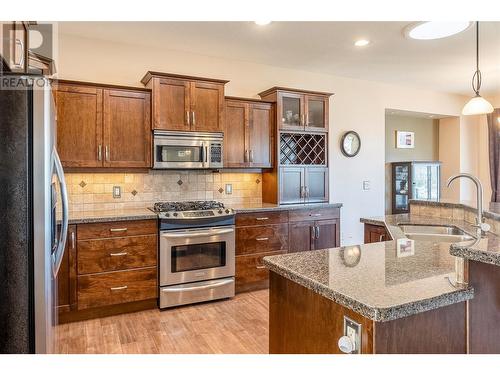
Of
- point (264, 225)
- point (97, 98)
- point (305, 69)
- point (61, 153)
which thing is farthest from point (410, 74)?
point (61, 153)

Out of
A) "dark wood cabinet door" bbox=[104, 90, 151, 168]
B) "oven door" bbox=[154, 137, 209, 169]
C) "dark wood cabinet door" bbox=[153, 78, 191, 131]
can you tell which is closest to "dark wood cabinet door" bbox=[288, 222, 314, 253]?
"oven door" bbox=[154, 137, 209, 169]

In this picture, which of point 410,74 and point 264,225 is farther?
point 410,74

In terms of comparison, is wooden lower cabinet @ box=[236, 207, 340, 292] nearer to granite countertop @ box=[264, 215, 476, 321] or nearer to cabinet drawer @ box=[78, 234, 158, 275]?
cabinet drawer @ box=[78, 234, 158, 275]

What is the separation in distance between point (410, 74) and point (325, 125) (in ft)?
5.51

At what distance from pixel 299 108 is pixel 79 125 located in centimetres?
246

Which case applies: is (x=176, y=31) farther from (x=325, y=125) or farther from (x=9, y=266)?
(x=9, y=266)

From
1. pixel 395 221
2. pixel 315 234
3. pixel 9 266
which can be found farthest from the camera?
pixel 315 234

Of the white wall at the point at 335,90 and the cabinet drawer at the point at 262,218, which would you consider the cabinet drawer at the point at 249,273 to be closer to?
the cabinet drawer at the point at 262,218

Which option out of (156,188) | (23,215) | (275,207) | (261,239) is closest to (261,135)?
(275,207)

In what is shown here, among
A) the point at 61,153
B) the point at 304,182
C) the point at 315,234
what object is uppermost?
the point at 61,153

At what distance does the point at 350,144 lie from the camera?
5207 mm

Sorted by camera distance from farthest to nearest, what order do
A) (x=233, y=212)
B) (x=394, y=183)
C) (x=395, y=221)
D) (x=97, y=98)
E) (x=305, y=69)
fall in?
(x=394, y=183)
(x=305, y=69)
(x=233, y=212)
(x=97, y=98)
(x=395, y=221)

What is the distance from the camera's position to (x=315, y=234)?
4254mm

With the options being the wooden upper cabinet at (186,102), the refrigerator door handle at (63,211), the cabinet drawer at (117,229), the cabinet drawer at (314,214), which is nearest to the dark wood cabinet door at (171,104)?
the wooden upper cabinet at (186,102)
